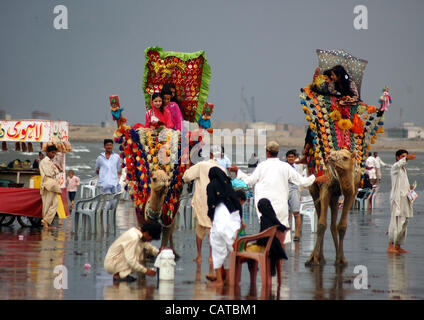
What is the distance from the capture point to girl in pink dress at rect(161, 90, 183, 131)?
48.5 feet

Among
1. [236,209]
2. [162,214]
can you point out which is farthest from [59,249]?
[236,209]

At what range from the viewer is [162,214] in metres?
14.3

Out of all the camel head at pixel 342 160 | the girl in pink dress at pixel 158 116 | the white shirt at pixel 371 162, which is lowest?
the white shirt at pixel 371 162

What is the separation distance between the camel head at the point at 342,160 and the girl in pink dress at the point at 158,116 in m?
2.84

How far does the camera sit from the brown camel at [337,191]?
→ 13.9m

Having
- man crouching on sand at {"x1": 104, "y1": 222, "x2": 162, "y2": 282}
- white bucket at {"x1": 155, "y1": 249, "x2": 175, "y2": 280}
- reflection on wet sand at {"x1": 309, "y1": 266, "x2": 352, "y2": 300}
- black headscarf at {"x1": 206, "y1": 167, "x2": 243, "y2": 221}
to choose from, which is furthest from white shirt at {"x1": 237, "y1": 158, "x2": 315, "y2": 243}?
white bucket at {"x1": 155, "y1": 249, "x2": 175, "y2": 280}

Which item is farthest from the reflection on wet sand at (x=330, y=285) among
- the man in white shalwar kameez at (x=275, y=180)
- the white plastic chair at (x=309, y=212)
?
the white plastic chair at (x=309, y=212)

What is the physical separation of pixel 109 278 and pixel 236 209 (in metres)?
2.06

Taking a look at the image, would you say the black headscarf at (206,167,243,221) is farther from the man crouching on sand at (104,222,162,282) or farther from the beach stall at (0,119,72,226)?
the beach stall at (0,119,72,226)

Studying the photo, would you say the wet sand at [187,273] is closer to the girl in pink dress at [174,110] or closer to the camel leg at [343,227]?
the camel leg at [343,227]

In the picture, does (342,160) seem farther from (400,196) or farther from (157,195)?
(157,195)

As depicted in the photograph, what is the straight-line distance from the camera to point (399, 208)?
16.1 metres

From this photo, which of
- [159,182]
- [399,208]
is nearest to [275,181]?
[159,182]

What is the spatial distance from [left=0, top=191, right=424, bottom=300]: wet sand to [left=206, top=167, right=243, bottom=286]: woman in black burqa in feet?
1.58
